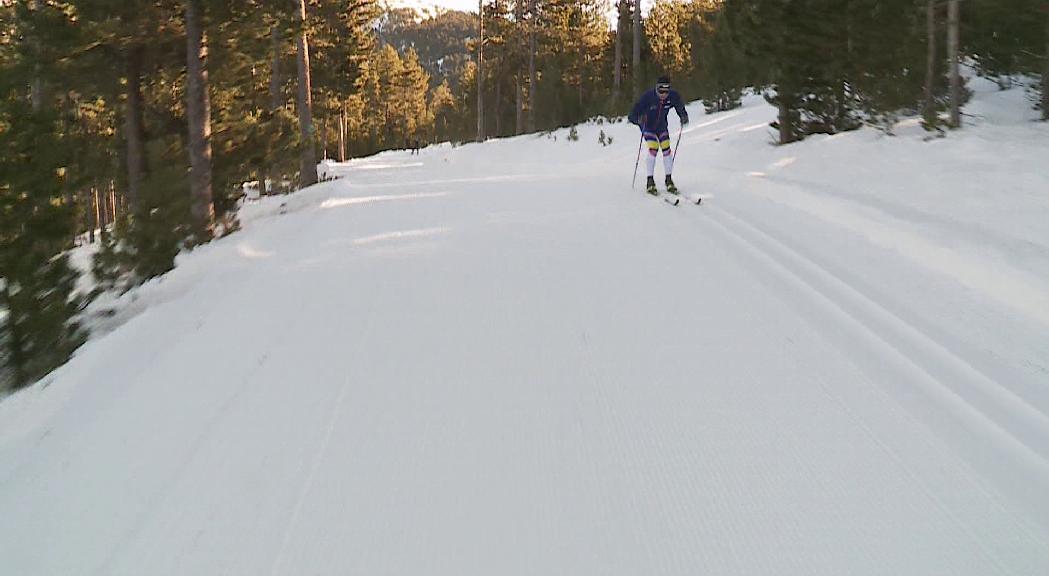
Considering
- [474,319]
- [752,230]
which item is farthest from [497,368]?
[752,230]

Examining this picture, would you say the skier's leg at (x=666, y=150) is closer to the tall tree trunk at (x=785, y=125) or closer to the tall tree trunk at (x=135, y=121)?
the tall tree trunk at (x=785, y=125)

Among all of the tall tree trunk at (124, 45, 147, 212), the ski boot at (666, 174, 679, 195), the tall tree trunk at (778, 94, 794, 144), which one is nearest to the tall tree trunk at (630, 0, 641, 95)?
the tall tree trunk at (778, 94, 794, 144)

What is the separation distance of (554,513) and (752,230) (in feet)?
20.9

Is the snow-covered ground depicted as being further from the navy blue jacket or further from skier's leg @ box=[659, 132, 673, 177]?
the navy blue jacket

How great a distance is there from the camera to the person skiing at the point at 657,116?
1284 centimetres

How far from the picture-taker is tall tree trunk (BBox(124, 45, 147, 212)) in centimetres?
1539

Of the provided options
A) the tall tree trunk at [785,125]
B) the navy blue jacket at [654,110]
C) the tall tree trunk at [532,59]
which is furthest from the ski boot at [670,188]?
the tall tree trunk at [532,59]

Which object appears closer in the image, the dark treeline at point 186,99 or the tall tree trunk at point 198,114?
the dark treeline at point 186,99

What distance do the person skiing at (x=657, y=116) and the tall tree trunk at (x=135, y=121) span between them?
1033 cm

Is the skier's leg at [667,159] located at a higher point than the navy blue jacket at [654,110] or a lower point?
lower

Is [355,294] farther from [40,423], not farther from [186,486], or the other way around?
[186,486]

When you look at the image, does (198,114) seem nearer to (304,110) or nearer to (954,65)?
(304,110)

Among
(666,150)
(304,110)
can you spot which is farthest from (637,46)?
(666,150)

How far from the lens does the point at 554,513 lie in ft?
10.5
